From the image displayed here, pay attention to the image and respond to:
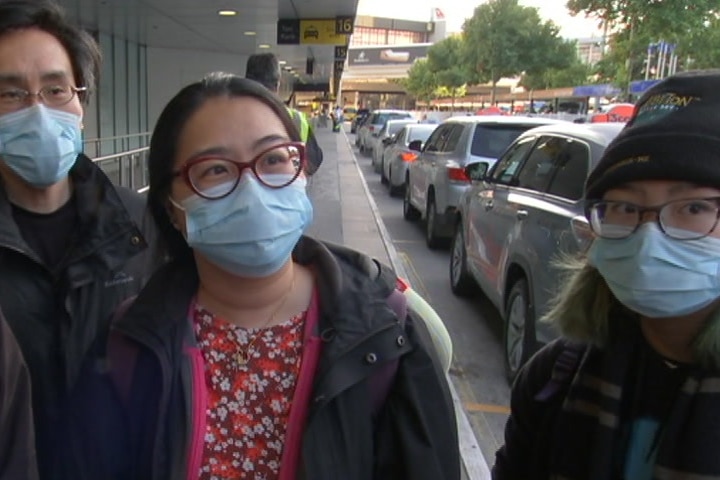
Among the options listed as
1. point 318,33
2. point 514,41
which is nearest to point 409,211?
point 318,33

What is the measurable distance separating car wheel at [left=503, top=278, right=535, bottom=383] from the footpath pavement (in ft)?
1.68

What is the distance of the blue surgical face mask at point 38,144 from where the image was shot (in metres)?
2.29

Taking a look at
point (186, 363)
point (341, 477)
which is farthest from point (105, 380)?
point (341, 477)

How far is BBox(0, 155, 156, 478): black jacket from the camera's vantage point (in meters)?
1.99

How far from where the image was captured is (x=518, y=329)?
16.5ft

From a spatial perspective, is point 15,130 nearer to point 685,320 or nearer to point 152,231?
point 152,231

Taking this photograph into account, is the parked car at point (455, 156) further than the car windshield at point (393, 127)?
No

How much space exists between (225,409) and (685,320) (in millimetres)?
1056

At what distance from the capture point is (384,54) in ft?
367

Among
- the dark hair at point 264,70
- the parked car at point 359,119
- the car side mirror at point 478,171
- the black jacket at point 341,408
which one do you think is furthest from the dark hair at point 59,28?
the parked car at point 359,119

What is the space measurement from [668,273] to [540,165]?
12.9 ft

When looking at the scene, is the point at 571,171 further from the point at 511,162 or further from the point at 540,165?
the point at 511,162

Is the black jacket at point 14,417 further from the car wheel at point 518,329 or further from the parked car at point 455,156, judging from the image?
the parked car at point 455,156

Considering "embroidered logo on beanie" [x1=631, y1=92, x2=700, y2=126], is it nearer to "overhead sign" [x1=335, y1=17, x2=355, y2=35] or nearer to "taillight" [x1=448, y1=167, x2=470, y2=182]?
"taillight" [x1=448, y1=167, x2=470, y2=182]
